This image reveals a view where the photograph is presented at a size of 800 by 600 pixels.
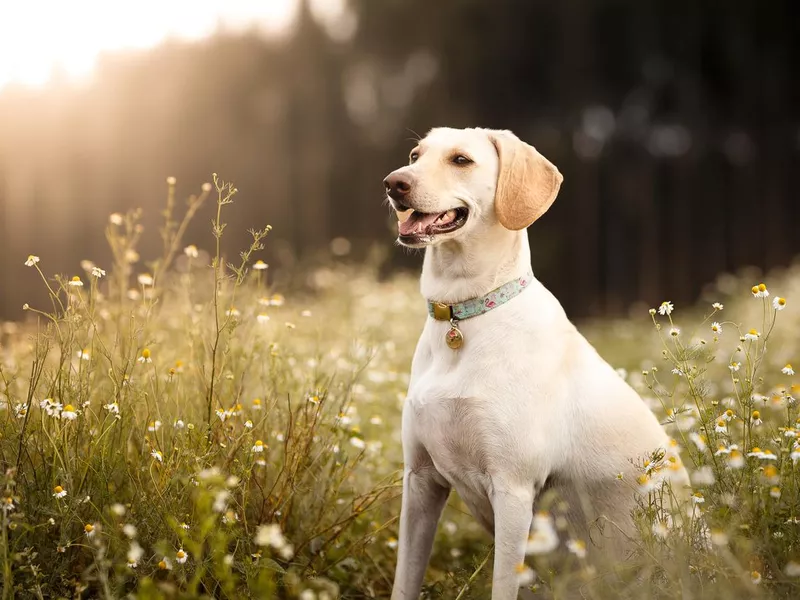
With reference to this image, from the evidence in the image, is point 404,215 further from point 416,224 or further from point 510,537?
point 510,537

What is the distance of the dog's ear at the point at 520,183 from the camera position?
2.79 m

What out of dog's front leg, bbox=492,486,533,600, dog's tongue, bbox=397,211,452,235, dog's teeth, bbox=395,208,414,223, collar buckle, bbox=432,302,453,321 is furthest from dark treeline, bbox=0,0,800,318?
dog's front leg, bbox=492,486,533,600

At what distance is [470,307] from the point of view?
2713 mm

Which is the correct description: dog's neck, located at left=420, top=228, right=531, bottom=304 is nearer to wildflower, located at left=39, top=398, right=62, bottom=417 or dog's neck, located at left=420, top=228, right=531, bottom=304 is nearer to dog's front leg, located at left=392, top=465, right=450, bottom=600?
dog's front leg, located at left=392, top=465, right=450, bottom=600

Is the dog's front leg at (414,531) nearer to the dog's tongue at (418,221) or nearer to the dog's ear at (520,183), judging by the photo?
the dog's tongue at (418,221)

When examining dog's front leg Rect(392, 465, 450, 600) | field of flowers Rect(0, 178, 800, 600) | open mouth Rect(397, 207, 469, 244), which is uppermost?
open mouth Rect(397, 207, 469, 244)

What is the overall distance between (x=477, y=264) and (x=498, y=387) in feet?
1.72

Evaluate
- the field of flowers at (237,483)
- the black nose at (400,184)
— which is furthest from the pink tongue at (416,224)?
A: the field of flowers at (237,483)

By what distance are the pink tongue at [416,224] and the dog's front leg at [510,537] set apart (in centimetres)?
103

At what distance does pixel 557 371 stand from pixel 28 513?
1.94 meters

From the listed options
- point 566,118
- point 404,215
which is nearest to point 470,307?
point 404,215

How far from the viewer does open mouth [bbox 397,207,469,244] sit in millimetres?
2758

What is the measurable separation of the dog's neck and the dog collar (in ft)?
0.10

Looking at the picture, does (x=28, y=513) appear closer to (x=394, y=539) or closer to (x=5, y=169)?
(x=394, y=539)
